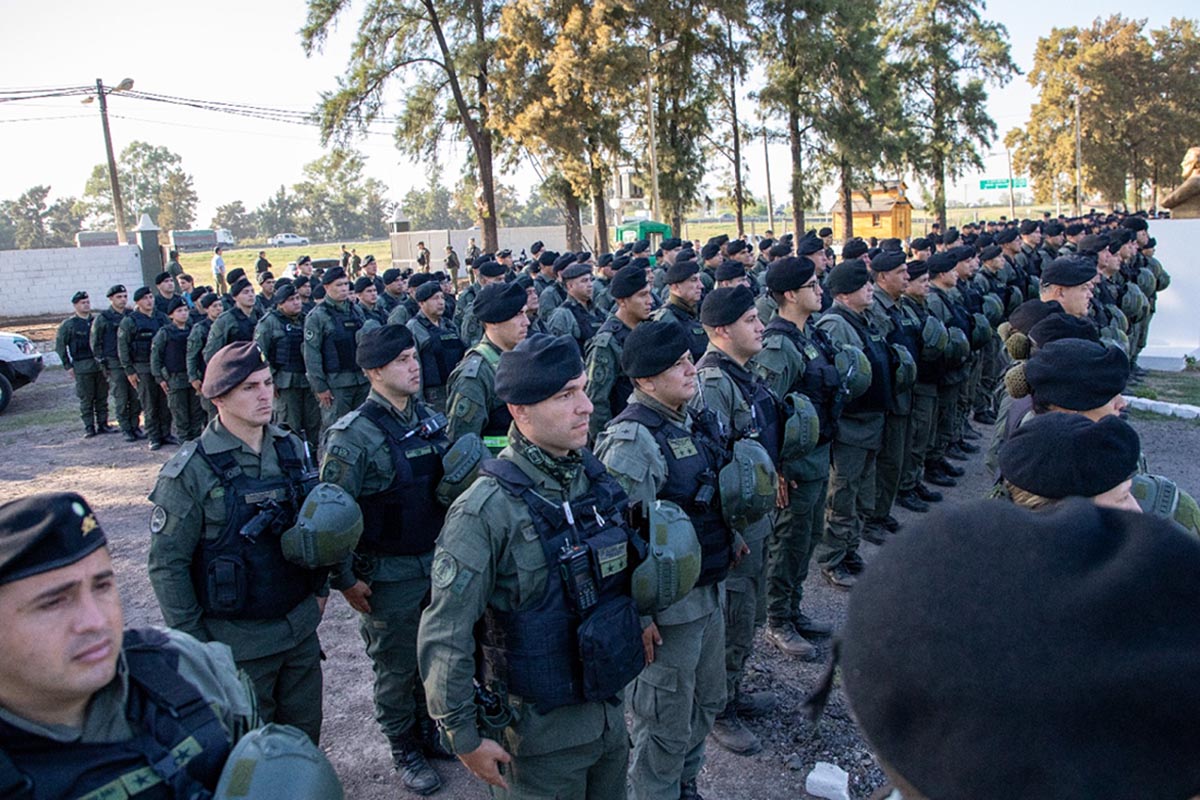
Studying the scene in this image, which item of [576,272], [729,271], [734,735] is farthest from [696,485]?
[576,272]

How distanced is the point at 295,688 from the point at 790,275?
385cm

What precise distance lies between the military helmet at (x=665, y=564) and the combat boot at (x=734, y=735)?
63.7 inches

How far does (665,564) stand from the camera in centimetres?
291

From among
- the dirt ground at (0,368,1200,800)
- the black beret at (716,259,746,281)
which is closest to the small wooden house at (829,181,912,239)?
the dirt ground at (0,368,1200,800)

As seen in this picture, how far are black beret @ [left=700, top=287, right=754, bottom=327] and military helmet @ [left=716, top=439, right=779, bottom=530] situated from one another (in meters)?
1.02

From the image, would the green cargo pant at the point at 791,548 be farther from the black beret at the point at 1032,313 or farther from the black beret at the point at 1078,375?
the black beret at the point at 1078,375

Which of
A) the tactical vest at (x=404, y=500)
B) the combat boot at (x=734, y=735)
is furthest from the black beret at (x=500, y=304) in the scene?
the combat boot at (x=734, y=735)

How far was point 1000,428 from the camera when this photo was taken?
14.6 ft

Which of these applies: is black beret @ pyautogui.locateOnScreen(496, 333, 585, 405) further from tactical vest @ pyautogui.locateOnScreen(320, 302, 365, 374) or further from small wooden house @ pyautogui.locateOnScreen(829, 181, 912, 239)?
small wooden house @ pyautogui.locateOnScreen(829, 181, 912, 239)

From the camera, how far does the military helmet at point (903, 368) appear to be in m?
6.48

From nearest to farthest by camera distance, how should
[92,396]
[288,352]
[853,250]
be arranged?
[853,250] < [288,352] < [92,396]

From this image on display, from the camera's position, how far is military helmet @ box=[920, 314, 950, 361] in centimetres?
715

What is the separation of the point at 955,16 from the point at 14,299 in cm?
3541

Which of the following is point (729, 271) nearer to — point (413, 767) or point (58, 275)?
point (413, 767)
